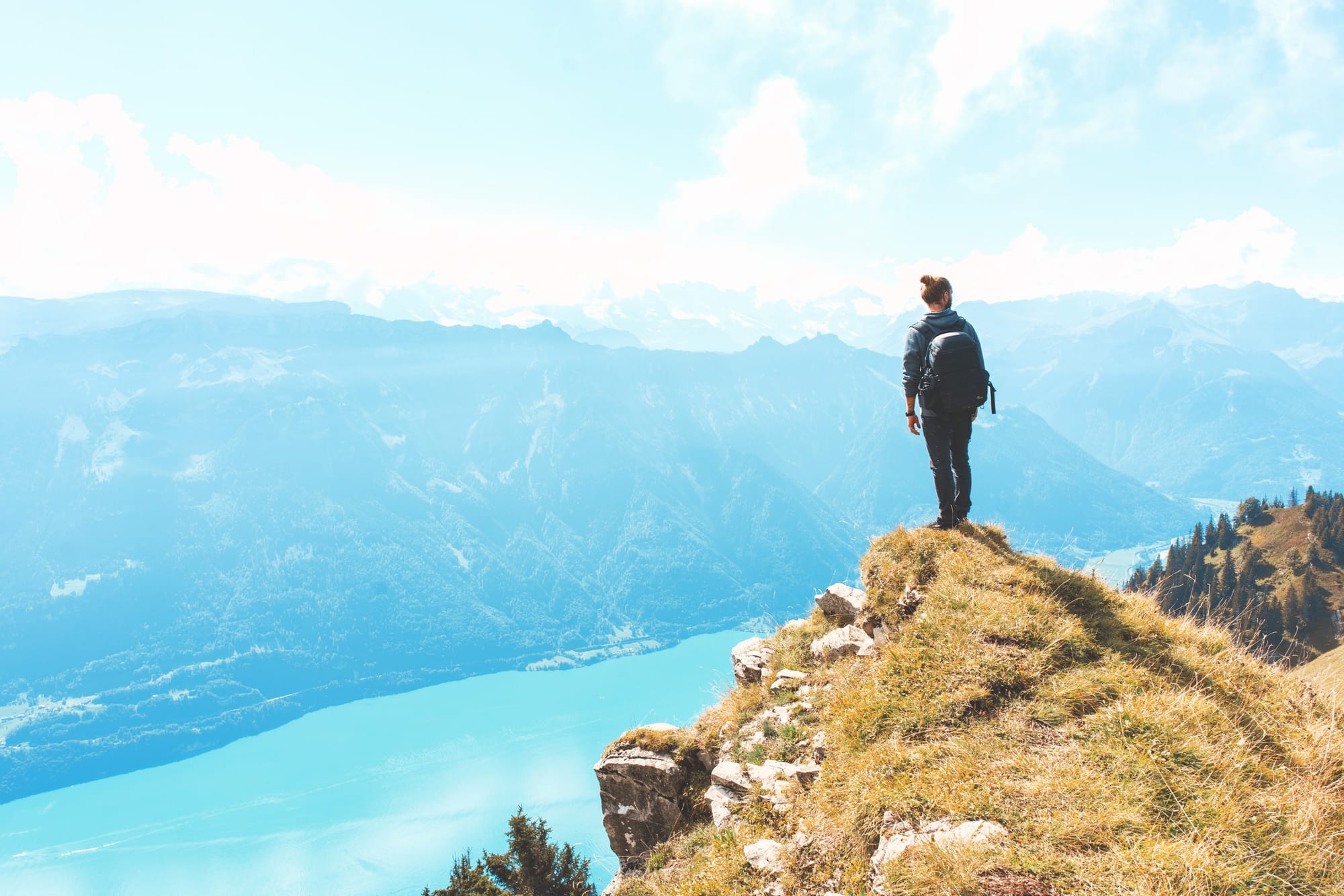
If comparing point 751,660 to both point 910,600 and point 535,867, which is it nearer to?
point 910,600

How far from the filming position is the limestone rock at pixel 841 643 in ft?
32.2

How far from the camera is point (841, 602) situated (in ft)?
39.4

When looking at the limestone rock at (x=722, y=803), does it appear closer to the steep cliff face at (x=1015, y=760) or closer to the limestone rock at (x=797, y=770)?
the steep cliff face at (x=1015, y=760)

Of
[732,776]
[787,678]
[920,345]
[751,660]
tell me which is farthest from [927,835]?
[751,660]

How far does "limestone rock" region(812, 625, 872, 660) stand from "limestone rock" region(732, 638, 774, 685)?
4.67ft

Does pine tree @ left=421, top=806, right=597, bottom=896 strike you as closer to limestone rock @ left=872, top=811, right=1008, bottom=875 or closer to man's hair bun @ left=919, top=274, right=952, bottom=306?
limestone rock @ left=872, top=811, right=1008, bottom=875

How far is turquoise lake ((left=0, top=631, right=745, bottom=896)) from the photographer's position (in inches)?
4107

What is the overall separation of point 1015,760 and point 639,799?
730 cm

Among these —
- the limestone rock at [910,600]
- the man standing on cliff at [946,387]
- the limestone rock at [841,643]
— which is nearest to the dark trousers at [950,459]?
the man standing on cliff at [946,387]

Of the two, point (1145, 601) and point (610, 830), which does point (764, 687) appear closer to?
point (610, 830)

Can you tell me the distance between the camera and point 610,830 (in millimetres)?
11141

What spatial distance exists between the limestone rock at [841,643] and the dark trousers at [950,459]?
228 centimetres

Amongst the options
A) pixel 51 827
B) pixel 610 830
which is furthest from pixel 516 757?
pixel 610 830

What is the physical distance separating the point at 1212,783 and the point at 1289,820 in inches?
16.2
